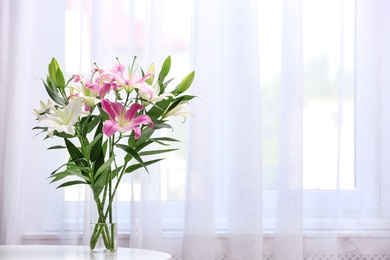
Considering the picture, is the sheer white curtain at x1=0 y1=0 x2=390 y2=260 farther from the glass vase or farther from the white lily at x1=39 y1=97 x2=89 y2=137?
the white lily at x1=39 y1=97 x2=89 y2=137

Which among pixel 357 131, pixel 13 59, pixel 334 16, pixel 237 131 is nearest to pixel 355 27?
pixel 334 16

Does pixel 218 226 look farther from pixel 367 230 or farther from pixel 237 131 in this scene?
pixel 367 230

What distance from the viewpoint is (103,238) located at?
1.80m

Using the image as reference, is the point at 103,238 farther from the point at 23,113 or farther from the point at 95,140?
the point at 23,113

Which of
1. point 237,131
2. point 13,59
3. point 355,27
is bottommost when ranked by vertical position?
point 237,131

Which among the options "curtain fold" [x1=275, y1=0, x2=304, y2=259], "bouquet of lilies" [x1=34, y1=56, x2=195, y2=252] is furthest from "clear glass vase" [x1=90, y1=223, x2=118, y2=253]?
"curtain fold" [x1=275, y1=0, x2=304, y2=259]

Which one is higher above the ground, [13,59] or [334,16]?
[334,16]

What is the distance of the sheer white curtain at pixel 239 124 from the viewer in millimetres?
2395

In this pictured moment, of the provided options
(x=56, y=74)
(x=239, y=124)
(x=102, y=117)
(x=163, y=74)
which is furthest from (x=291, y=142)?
(x=56, y=74)

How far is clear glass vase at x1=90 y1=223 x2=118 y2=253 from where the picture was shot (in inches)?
70.6

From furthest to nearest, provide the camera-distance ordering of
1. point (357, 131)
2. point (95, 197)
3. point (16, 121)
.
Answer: point (357, 131) → point (16, 121) → point (95, 197)

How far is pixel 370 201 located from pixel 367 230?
10 cm

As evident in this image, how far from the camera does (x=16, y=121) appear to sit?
2354 millimetres

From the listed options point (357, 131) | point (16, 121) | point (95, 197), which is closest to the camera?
point (95, 197)
